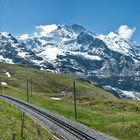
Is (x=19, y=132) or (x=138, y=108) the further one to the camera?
(x=138, y=108)

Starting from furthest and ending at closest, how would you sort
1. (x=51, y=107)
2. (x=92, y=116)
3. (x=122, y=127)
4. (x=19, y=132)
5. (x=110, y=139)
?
(x=51, y=107), (x=92, y=116), (x=122, y=127), (x=110, y=139), (x=19, y=132)

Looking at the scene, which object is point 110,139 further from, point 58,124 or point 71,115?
point 71,115

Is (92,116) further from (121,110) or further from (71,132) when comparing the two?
(71,132)

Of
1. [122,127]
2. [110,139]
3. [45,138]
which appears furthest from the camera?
[122,127]

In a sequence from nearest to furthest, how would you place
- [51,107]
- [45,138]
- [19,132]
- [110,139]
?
[19,132] → [45,138] → [110,139] → [51,107]

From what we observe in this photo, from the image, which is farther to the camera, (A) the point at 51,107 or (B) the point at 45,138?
(A) the point at 51,107

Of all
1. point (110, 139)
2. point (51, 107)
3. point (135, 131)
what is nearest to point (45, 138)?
point (110, 139)

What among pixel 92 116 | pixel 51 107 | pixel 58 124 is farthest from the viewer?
pixel 51 107

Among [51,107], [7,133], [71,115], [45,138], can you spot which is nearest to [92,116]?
[71,115]

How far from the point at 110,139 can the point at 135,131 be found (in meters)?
8.61

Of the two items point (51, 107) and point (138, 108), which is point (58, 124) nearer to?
point (51, 107)

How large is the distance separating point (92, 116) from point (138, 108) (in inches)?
1563

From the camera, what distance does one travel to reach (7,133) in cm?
3906

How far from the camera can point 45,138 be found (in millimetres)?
45781
